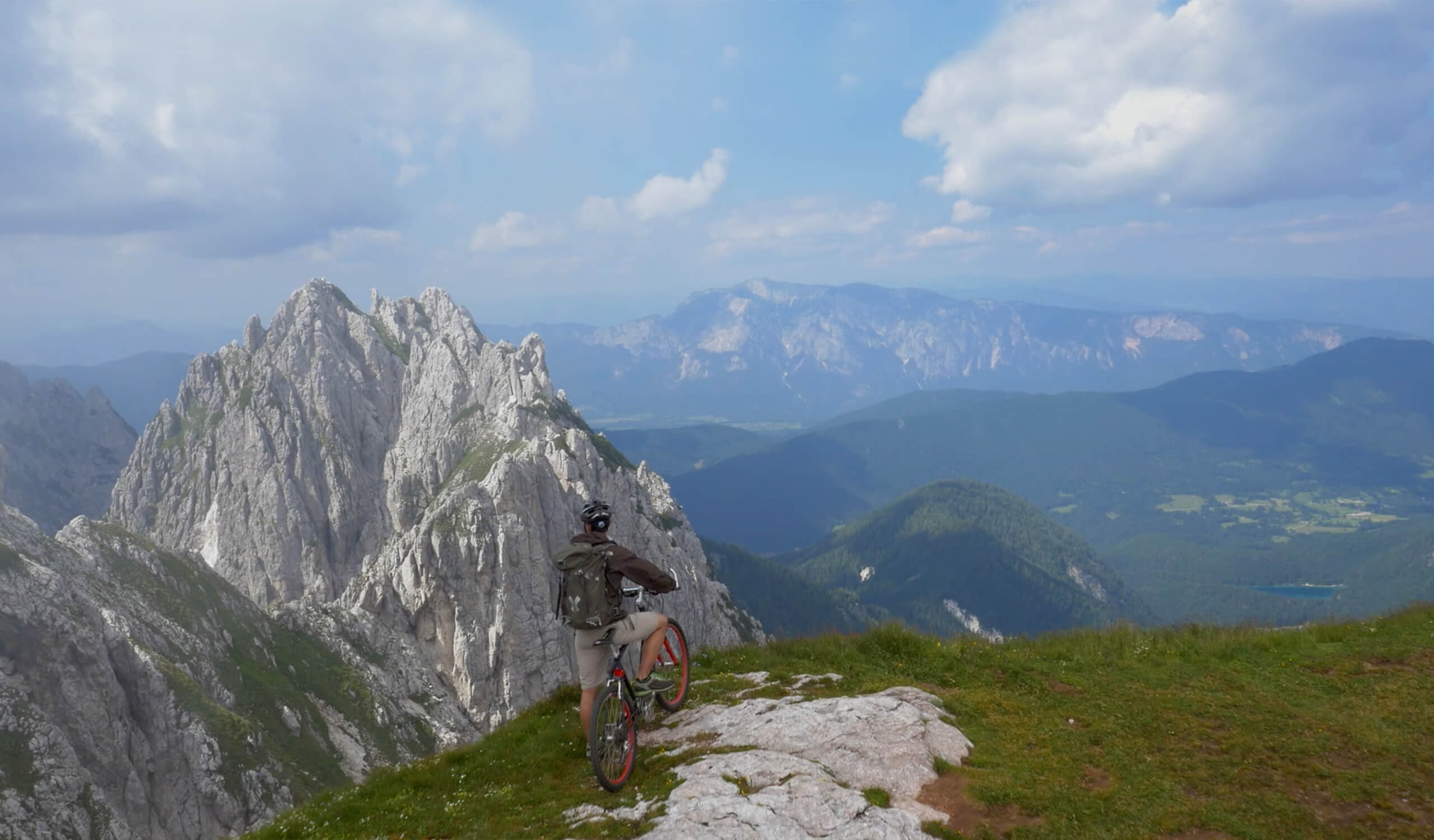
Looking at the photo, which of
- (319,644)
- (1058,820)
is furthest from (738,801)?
(319,644)

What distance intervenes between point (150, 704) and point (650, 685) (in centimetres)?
6423

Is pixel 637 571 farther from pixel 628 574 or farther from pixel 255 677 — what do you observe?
pixel 255 677

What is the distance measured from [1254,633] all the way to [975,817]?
51.6 feet

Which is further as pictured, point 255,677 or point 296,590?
point 296,590

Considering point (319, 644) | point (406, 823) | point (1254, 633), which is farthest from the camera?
point (319, 644)

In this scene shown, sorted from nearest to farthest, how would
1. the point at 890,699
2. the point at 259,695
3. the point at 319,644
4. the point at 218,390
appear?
the point at 890,699
the point at 259,695
the point at 319,644
the point at 218,390

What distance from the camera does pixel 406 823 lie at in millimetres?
13547

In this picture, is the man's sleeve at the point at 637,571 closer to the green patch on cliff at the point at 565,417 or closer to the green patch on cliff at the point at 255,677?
the green patch on cliff at the point at 255,677

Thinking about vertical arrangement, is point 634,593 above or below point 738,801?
above

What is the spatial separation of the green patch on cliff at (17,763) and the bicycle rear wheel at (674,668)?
5091 cm

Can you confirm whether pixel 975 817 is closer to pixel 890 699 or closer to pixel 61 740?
pixel 890 699

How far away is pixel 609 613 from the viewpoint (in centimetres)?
1391

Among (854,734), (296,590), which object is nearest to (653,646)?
(854,734)

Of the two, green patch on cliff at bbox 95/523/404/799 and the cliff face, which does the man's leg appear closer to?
green patch on cliff at bbox 95/523/404/799
